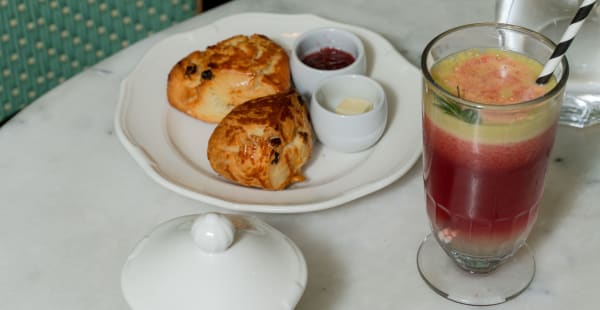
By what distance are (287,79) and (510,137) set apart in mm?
547

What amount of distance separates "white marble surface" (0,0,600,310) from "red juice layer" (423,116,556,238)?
4.0 inches

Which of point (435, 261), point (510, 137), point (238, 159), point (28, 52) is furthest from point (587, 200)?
point (28, 52)

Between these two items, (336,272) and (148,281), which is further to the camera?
(336,272)

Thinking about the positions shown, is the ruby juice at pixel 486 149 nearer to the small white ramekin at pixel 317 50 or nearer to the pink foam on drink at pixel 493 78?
the pink foam on drink at pixel 493 78

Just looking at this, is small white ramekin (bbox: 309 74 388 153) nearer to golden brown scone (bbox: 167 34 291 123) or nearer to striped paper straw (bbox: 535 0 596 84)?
golden brown scone (bbox: 167 34 291 123)

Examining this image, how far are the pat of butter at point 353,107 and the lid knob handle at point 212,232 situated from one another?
420 mm

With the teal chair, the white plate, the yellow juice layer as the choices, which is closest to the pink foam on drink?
the yellow juice layer

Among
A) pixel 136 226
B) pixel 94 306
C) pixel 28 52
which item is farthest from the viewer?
pixel 28 52

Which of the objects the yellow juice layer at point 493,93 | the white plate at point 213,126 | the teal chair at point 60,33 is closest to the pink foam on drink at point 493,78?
the yellow juice layer at point 493,93

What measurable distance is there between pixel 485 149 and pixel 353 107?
417 millimetres

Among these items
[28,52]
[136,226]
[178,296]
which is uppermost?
[178,296]

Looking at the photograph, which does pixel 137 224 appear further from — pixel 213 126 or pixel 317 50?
pixel 317 50

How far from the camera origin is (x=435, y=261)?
1083 mm

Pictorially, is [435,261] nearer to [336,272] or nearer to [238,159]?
[336,272]
